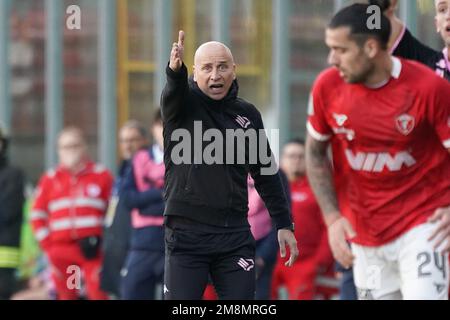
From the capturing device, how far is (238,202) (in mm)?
6465

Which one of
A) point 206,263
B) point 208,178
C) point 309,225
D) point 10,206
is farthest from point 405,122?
point 10,206

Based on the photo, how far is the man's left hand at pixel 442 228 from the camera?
22.5 feet

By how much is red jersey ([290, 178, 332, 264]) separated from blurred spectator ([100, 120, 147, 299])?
136 cm

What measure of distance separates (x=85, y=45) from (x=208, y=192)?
8.37 meters

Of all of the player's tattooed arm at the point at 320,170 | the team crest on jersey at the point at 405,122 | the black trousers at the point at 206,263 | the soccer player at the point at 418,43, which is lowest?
the black trousers at the point at 206,263

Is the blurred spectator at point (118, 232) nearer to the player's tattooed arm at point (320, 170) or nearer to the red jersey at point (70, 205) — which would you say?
the red jersey at point (70, 205)

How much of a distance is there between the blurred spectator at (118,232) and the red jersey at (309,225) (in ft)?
4.48

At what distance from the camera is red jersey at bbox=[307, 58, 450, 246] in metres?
6.90

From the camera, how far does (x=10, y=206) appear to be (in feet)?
36.4

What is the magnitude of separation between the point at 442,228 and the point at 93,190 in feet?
18.9

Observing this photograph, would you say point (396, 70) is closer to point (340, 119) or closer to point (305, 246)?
point (340, 119)

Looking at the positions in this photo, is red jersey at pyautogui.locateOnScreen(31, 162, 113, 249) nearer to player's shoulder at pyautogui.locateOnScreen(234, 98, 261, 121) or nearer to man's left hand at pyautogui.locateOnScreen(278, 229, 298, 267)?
man's left hand at pyautogui.locateOnScreen(278, 229, 298, 267)

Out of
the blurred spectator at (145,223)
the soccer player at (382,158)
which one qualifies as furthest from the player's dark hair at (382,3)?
the blurred spectator at (145,223)

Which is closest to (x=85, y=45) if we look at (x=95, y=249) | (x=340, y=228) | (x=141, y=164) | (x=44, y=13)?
(x=44, y=13)
